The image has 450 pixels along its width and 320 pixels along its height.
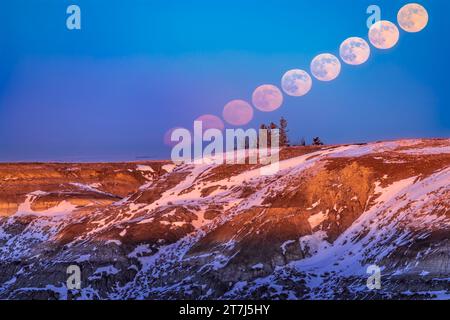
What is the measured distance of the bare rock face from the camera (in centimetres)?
5962

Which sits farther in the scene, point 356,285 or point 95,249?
point 95,249

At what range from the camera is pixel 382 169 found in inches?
2896

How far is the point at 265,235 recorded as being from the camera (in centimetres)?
6938

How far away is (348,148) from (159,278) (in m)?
24.3

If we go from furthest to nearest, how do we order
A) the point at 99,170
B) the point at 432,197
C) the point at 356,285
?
the point at 99,170 → the point at 432,197 → the point at 356,285

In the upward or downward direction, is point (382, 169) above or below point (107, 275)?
above

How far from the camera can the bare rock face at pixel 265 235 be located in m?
59.6
